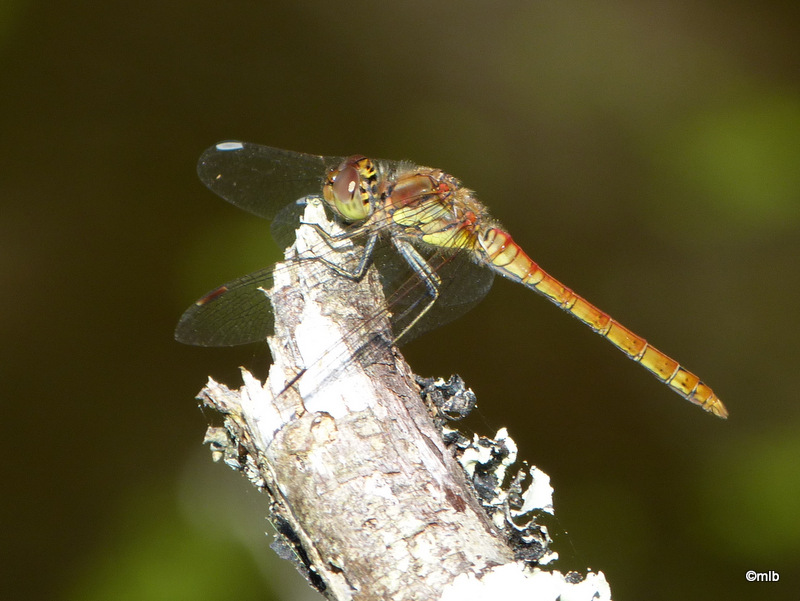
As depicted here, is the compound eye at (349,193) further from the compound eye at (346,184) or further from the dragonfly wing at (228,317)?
the dragonfly wing at (228,317)

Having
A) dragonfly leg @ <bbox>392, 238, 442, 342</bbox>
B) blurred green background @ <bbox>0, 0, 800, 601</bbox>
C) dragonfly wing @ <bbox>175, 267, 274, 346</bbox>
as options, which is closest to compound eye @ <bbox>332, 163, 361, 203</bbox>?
dragonfly leg @ <bbox>392, 238, 442, 342</bbox>

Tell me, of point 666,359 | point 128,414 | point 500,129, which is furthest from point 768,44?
point 128,414

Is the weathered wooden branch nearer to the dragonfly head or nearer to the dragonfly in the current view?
the dragonfly

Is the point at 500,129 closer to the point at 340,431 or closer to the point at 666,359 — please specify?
the point at 666,359

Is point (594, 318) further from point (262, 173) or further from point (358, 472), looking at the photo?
point (358, 472)

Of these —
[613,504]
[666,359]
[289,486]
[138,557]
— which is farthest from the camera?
[613,504]

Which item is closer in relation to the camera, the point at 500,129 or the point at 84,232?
the point at 84,232

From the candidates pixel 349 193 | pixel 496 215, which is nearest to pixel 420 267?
pixel 349 193
